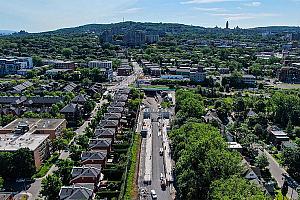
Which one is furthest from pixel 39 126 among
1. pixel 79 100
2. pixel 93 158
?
pixel 79 100

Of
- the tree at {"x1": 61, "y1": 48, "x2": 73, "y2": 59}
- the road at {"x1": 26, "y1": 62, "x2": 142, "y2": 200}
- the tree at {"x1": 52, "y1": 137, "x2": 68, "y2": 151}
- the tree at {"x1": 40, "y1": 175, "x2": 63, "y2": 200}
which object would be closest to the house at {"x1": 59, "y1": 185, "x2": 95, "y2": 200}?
the tree at {"x1": 40, "y1": 175, "x2": 63, "y2": 200}

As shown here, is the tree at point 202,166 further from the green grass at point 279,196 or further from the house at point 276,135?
the house at point 276,135

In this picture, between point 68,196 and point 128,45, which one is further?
point 128,45

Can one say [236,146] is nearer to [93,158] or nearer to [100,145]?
[100,145]

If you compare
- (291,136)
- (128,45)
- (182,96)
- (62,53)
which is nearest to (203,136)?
(291,136)

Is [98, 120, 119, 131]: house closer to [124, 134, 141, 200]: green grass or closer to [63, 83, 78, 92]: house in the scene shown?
[124, 134, 141, 200]: green grass

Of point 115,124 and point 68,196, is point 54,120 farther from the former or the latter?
point 68,196
